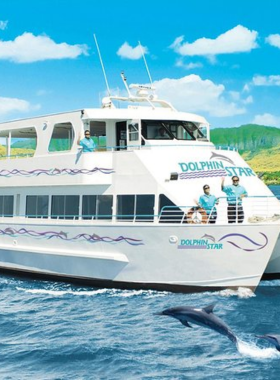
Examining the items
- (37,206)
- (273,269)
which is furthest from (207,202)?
(37,206)

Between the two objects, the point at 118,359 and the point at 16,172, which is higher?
the point at 16,172

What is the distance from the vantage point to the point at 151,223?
15.1 m

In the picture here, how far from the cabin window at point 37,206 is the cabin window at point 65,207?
36 cm

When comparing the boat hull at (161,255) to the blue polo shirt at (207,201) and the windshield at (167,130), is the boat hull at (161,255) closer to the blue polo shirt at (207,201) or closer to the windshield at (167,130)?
the blue polo shirt at (207,201)

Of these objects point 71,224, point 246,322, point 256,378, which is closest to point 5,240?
point 71,224

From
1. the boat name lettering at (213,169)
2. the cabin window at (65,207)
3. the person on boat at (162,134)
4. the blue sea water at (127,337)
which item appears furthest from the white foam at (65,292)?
the person on boat at (162,134)

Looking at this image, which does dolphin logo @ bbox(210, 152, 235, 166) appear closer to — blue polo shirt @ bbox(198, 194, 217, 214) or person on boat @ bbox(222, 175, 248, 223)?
person on boat @ bbox(222, 175, 248, 223)

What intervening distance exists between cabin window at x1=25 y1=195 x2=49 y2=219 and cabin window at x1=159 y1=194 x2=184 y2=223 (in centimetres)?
423

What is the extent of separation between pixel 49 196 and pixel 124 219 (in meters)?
3.05

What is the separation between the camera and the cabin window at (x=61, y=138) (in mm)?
17816

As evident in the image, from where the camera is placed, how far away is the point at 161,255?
15.0 meters

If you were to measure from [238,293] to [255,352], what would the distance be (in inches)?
157

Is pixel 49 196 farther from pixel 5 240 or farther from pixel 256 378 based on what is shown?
pixel 256 378

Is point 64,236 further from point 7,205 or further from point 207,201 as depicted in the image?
point 207,201
